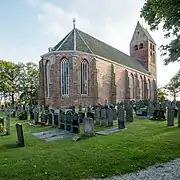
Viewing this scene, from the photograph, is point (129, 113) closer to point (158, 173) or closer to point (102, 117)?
point (102, 117)

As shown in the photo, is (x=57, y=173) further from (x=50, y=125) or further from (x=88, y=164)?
(x=50, y=125)

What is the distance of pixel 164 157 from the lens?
5984mm

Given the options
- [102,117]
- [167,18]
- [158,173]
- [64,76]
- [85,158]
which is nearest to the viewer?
[158,173]

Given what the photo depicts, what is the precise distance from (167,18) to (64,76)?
2389cm

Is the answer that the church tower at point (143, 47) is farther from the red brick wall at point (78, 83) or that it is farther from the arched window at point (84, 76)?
the arched window at point (84, 76)

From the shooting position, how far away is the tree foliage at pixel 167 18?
22.8 feet

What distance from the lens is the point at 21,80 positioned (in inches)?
1966

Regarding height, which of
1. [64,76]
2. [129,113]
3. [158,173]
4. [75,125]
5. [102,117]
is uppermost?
[64,76]

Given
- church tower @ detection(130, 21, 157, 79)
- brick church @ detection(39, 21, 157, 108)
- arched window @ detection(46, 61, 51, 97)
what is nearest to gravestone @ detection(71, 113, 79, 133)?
brick church @ detection(39, 21, 157, 108)

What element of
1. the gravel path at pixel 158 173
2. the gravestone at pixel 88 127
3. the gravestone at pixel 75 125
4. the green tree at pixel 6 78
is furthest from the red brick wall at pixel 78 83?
the gravel path at pixel 158 173

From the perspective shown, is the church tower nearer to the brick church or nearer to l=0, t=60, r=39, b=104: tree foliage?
the brick church

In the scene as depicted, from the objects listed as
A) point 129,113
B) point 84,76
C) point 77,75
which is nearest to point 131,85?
point 84,76

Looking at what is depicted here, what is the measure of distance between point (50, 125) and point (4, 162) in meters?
7.62

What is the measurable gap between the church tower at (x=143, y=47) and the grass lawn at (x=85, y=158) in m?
47.2
